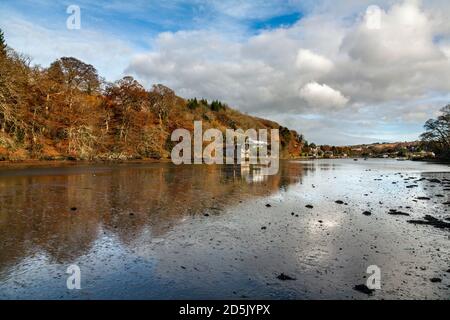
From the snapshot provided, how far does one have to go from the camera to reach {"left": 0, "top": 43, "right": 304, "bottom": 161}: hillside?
5397 cm

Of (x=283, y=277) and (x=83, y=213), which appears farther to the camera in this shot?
(x=83, y=213)

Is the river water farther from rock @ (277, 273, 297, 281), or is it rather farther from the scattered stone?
the scattered stone

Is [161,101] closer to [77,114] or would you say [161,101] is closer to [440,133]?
[77,114]

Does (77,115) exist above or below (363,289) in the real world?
above

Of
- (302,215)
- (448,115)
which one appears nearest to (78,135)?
(302,215)

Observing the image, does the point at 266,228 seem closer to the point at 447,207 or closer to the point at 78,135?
the point at 447,207

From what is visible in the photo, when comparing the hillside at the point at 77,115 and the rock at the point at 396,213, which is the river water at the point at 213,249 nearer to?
the rock at the point at 396,213

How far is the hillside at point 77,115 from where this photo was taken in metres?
54.0

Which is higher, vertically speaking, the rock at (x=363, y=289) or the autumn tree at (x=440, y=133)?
the autumn tree at (x=440, y=133)

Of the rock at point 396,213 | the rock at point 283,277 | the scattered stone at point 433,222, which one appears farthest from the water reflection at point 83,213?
the scattered stone at point 433,222

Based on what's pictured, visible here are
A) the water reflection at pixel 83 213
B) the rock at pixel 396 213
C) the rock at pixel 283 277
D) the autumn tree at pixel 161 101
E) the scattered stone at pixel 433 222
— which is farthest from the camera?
the autumn tree at pixel 161 101

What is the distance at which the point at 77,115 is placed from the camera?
232ft

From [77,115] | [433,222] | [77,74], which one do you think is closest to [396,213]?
[433,222]
